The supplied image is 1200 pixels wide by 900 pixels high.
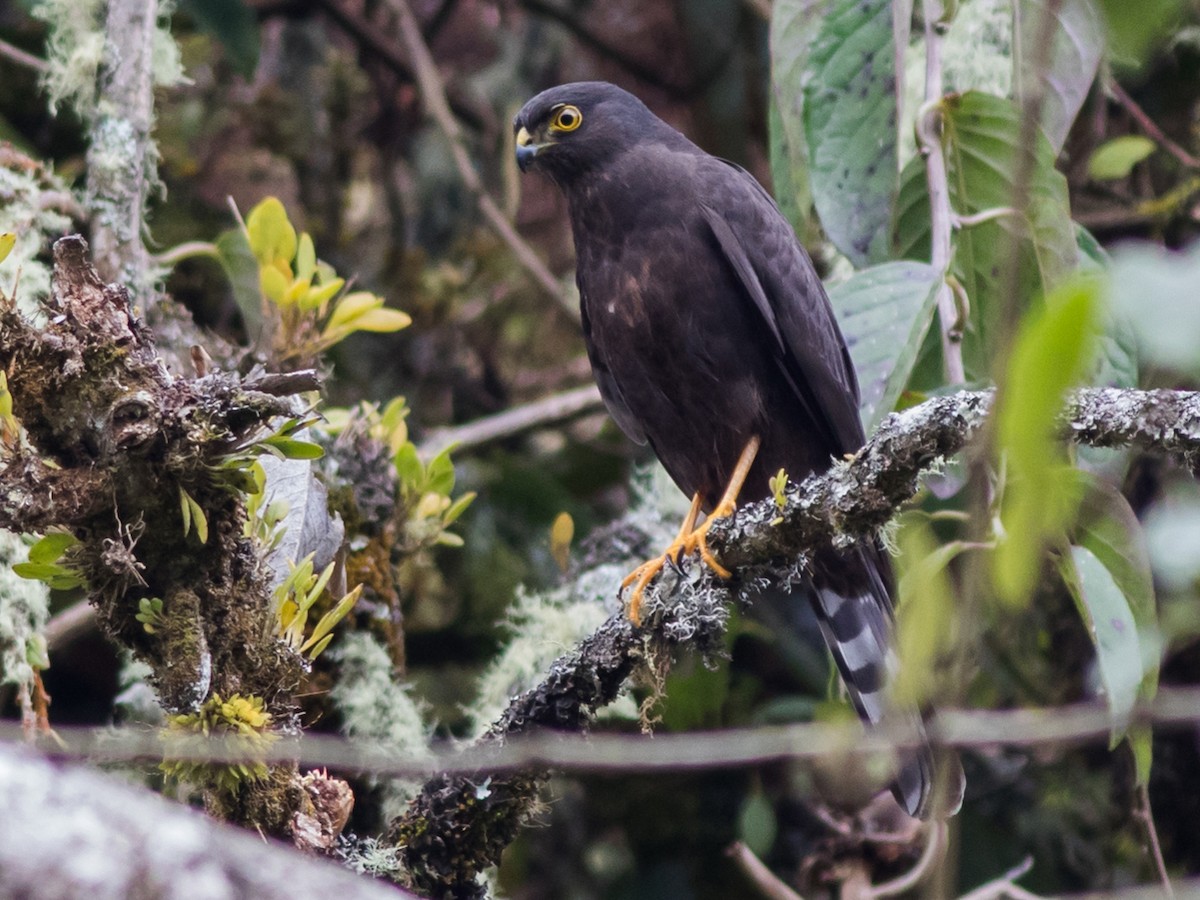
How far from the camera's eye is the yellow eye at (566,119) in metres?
3.98

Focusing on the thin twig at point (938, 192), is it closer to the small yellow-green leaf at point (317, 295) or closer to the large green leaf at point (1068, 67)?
the large green leaf at point (1068, 67)

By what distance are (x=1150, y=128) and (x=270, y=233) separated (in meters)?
3.66

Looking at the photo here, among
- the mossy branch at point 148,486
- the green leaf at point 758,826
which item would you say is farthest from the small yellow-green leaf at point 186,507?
the green leaf at point 758,826

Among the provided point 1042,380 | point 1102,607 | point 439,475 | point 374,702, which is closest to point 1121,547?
point 1102,607

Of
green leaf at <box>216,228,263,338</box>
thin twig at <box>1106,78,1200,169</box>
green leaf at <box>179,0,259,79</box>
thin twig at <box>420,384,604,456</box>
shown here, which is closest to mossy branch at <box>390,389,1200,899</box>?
green leaf at <box>216,228,263,338</box>

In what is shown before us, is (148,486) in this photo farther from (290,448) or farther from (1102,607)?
(1102,607)

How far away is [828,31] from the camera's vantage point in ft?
11.6

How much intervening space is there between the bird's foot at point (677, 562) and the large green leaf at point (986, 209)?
92 cm

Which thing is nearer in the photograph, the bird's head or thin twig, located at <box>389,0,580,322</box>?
the bird's head

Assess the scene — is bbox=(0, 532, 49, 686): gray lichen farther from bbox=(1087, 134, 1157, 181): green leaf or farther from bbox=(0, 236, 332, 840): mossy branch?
bbox=(1087, 134, 1157, 181): green leaf

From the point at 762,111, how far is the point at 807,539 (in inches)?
163

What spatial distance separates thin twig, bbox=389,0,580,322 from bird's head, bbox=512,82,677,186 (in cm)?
111

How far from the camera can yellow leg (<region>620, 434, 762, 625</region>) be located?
2811 mm

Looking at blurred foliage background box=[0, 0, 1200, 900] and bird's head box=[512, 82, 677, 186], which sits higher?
bird's head box=[512, 82, 677, 186]
